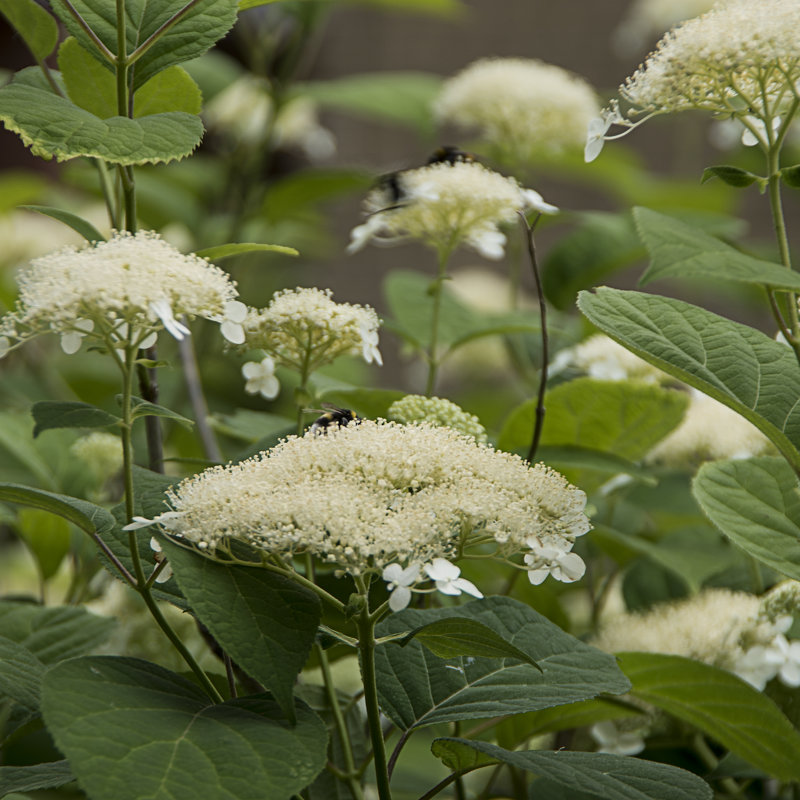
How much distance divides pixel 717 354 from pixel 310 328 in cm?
19

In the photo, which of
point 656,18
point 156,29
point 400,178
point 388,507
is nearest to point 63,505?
point 388,507

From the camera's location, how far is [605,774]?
15.8 inches

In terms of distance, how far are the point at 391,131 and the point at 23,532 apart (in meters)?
1.84

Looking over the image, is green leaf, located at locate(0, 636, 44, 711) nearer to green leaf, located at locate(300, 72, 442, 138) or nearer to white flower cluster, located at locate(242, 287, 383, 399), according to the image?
white flower cluster, located at locate(242, 287, 383, 399)

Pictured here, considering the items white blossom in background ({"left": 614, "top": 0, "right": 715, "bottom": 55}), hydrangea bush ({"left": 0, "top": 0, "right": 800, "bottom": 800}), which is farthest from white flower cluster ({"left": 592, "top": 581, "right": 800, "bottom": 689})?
white blossom in background ({"left": 614, "top": 0, "right": 715, "bottom": 55})

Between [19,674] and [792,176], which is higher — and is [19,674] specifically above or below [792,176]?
below

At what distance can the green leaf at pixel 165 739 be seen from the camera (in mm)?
310

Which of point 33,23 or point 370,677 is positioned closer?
point 370,677

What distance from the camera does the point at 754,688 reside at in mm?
498

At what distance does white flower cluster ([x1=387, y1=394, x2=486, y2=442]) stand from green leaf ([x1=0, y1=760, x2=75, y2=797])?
211 millimetres

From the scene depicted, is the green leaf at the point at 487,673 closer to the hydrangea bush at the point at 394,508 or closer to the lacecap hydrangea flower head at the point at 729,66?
the hydrangea bush at the point at 394,508

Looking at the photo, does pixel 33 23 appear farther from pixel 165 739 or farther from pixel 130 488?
pixel 165 739

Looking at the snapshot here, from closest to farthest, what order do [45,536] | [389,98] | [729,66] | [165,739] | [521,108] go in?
[165,739] < [729,66] < [45,536] < [521,108] < [389,98]

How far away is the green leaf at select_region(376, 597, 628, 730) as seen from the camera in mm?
422
